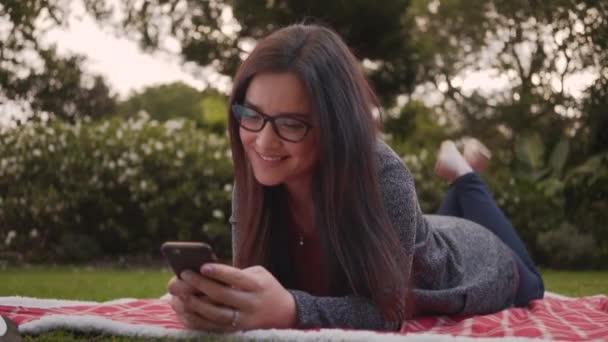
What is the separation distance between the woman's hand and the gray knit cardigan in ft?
0.48

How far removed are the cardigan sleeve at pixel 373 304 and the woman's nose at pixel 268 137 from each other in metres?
0.40

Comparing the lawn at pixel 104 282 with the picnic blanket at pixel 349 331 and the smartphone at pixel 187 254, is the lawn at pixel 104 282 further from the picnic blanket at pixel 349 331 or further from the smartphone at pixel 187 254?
the smartphone at pixel 187 254

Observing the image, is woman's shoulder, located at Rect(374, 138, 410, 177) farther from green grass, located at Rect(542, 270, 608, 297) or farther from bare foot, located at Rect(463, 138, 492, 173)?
green grass, located at Rect(542, 270, 608, 297)

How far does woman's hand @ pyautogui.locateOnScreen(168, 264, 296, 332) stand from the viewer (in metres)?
2.11

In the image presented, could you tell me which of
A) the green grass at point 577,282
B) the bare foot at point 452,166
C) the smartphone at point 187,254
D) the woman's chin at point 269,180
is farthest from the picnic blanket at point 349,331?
the green grass at point 577,282

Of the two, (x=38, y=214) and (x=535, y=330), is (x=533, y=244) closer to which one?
(x=38, y=214)

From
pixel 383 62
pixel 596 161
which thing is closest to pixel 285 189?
pixel 596 161

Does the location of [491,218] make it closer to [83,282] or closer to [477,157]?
[477,157]

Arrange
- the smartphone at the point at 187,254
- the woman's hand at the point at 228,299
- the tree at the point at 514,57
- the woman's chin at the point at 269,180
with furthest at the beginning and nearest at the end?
the tree at the point at 514,57 < the woman's chin at the point at 269,180 < the woman's hand at the point at 228,299 < the smartphone at the point at 187,254

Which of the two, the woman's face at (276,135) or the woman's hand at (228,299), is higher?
the woman's face at (276,135)

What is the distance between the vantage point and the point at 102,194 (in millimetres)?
8133

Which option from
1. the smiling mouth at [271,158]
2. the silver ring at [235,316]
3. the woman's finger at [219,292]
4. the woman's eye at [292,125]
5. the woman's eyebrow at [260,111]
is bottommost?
the silver ring at [235,316]

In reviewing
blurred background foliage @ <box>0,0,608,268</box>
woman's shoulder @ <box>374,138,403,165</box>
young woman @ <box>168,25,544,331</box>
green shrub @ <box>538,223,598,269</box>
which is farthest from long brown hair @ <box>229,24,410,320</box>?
green shrub @ <box>538,223,598,269</box>

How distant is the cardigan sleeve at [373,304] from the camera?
2410 millimetres
